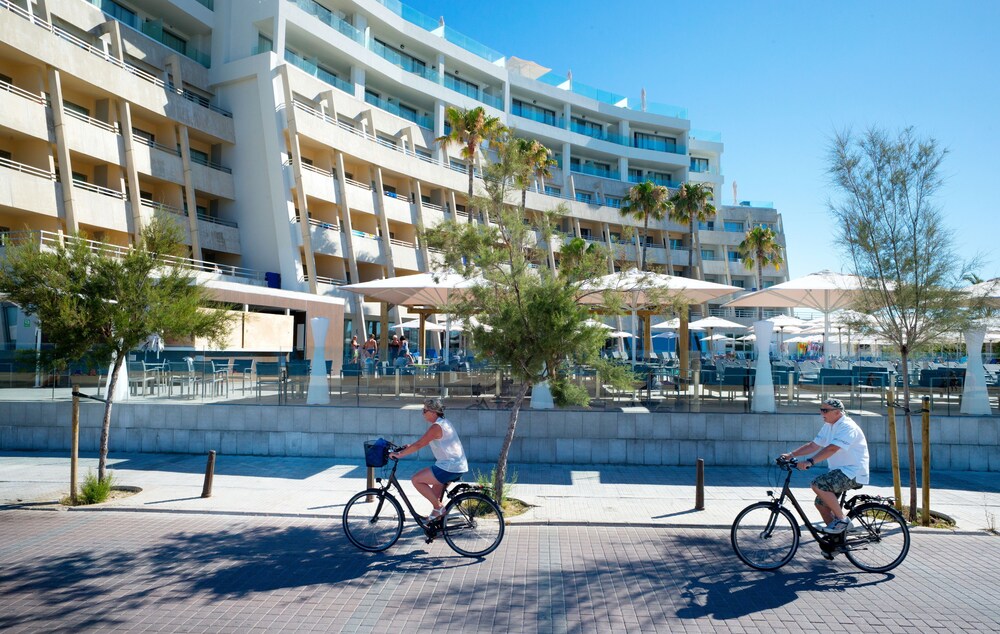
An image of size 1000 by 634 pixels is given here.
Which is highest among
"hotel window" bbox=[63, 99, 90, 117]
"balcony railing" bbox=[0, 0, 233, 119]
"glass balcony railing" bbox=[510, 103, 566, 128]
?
"glass balcony railing" bbox=[510, 103, 566, 128]

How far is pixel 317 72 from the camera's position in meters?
34.2

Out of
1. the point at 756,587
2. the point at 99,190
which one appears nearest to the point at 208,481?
the point at 756,587

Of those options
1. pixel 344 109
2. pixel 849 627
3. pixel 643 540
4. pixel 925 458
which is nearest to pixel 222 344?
pixel 643 540

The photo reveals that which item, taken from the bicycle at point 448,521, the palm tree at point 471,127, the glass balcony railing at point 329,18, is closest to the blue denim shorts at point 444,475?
the bicycle at point 448,521

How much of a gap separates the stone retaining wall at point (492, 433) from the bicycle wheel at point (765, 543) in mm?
5705

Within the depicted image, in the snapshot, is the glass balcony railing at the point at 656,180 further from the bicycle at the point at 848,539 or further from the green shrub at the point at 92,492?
the bicycle at the point at 848,539

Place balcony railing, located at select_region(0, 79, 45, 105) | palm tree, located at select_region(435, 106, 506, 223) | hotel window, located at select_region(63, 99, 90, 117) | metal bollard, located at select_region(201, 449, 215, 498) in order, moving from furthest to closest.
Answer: palm tree, located at select_region(435, 106, 506, 223) → hotel window, located at select_region(63, 99, 90, 117) → balcony railing, located at select_region(0, 79, 45, 105) → metal bollard, located at select_region(201, 449, 215, 498)

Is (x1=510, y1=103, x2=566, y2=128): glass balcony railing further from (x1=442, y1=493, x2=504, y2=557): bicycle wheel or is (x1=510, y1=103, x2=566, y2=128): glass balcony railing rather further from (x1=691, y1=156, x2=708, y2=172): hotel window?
(x1=442, y1=493, x2=504, y2=557): bicycle wheel

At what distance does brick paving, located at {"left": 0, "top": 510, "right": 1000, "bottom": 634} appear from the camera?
4.94m

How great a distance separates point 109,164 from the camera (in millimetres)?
26781

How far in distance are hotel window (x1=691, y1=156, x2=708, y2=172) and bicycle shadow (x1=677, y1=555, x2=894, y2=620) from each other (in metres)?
56.5

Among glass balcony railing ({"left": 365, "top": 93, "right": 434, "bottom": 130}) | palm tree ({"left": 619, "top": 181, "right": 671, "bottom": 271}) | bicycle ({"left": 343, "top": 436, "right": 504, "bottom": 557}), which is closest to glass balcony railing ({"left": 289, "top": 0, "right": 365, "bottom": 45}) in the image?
glass balcony railing ({"left": 365, "top": 93, "right": 434, "bottom": 130})

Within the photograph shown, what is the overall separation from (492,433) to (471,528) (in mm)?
5545

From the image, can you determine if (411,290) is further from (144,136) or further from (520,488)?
(144,136)
